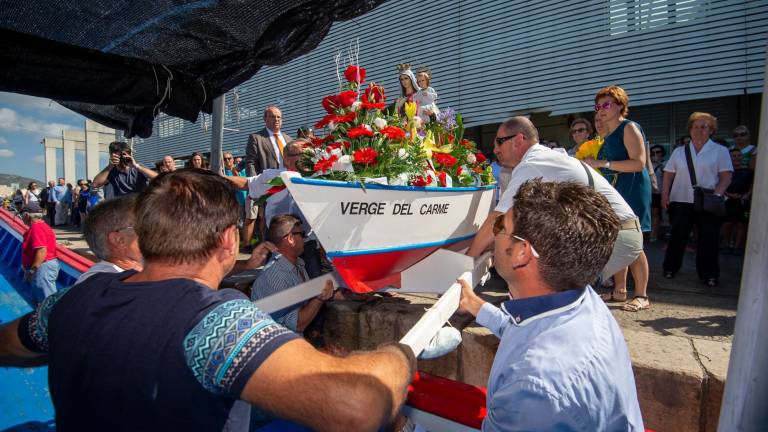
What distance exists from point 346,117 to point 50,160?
135 ft

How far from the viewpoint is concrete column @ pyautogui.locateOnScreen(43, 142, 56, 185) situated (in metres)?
34.5

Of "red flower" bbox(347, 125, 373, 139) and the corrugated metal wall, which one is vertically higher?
the corrugated metal wall

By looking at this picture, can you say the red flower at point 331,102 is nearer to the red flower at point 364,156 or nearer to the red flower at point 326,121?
the red flower at point 326,121

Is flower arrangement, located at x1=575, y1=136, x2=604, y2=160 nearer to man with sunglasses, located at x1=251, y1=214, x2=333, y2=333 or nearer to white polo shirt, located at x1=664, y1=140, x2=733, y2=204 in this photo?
white polo shirt, located at x1=664, y1=140, x2=733, y2=204

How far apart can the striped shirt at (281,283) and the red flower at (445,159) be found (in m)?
1.55

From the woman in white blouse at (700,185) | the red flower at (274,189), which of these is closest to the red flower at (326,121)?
the red flower at (274,189)

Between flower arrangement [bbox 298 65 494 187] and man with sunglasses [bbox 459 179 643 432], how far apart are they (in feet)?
5.78

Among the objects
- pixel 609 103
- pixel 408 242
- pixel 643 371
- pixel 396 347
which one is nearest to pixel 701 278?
pixel 609 103

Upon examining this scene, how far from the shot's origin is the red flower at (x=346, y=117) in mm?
3428

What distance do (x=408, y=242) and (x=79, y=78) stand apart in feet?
7.90

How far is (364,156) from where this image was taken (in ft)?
10.4

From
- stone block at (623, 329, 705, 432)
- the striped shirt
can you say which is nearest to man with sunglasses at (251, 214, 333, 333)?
the striped shirt

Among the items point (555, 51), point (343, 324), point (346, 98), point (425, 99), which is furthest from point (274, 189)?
point (555, 51)

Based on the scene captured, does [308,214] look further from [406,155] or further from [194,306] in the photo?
[194,306]
